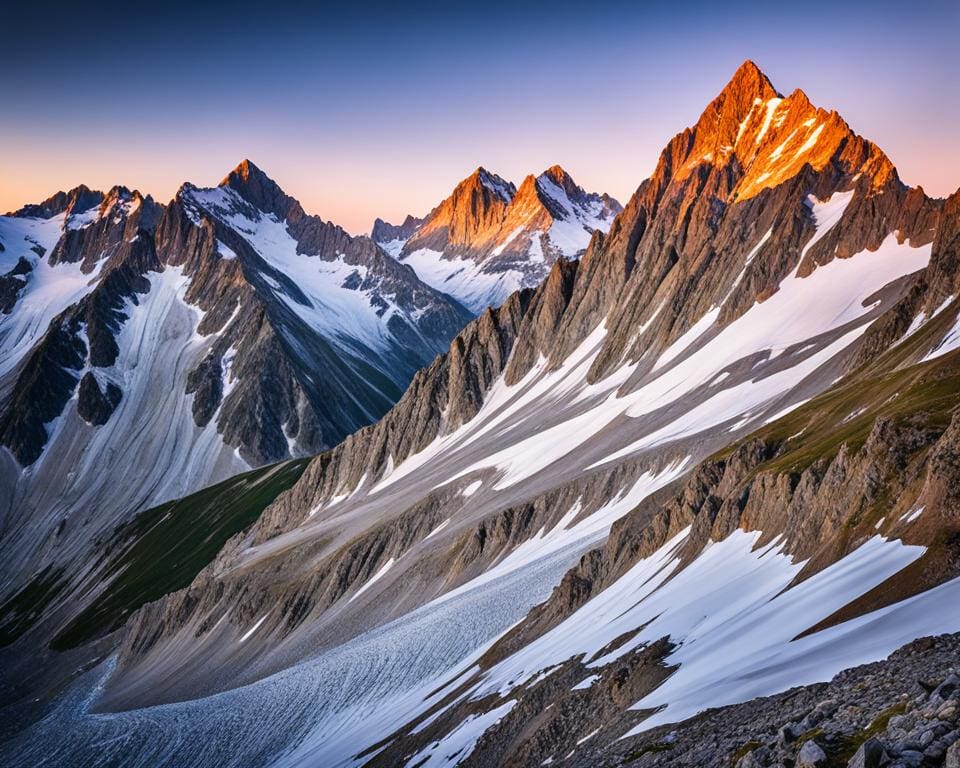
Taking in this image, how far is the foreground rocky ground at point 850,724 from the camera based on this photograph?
47.4 ft

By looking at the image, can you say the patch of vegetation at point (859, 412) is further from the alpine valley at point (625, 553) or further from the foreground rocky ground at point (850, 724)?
the foreground rocky ground at point (850, 724)

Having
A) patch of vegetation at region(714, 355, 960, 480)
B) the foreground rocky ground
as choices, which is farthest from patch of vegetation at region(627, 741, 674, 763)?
patch of vegetation at region(714, 355, 960, 480)

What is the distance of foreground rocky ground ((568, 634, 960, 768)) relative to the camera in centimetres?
1445

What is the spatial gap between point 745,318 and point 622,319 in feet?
114

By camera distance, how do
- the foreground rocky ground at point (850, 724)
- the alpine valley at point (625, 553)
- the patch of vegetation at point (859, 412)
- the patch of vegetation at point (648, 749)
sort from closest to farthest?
1. the foreground rocky ground at point (850, 724)
2. the patch of vegetation at point (648, 749)
3. the alpine valley at point (625, 553)
4. the patch of vegetation at point (859, 412)

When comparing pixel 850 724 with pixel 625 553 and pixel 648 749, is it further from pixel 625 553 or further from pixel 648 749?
pixel 625 553

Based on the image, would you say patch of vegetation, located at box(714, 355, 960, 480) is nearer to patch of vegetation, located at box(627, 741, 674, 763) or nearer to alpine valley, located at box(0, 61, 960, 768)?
alpine valley, located at box(0, 61, 960, 768)

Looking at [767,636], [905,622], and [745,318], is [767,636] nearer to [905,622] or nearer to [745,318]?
[905,622]

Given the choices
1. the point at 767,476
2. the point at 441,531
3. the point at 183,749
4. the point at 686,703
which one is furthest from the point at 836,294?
the point at 686,703

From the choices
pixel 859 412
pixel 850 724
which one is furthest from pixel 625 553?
pixel 850 724

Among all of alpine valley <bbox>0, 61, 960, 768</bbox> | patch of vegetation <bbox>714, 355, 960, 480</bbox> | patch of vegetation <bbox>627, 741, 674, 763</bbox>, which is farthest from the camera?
patch of vegetation <bbox>714, 355, 960, 480</bbox>

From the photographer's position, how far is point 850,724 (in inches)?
685

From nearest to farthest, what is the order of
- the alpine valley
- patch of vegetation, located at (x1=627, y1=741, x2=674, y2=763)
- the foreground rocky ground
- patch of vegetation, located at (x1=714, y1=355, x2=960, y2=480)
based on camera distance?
the foreground rocky ground, patch of vegetation, located at (x1=627, y1=741, x2=674, y2=763), the alpine valley, patch of vegetation, located at (x1=714, y1=355, x2=960, y2=480)

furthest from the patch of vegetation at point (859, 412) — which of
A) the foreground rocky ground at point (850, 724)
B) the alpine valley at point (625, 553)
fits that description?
the foreground rocky ground at point (850, 724)
